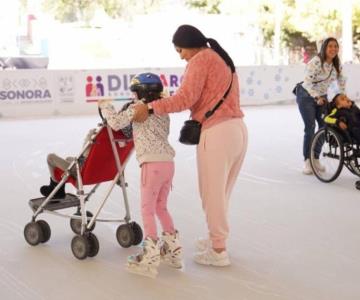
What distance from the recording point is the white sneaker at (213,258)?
12.4 feet

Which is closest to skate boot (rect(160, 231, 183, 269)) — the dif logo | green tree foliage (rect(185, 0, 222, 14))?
the dif logo

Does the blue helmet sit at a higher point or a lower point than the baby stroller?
higher

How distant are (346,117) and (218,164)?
281cm

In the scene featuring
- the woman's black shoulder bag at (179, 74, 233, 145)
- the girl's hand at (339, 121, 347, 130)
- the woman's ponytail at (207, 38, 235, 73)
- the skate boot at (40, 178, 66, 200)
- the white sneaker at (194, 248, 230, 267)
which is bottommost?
the white sneaker at (194, 248, 230, 267)

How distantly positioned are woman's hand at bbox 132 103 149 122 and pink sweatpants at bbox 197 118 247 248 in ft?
1.19

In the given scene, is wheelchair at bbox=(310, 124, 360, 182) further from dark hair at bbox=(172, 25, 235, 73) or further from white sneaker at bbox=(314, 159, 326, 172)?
dark hair at bbox=(172, 25, 235, 73)

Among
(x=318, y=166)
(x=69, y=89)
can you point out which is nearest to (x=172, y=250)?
(x=318, y=166)

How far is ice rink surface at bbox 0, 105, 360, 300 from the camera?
3.42m

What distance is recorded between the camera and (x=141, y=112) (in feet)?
11.1

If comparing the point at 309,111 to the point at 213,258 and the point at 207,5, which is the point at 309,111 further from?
the point at 207,5

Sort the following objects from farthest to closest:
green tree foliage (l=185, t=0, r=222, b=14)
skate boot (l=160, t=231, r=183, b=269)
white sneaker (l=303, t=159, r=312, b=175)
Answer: green tree foliage (l=185, t=0, r=222, b=14), white sneaker (l=303, t=159, r=312, b=175), skate boot (l=160, t=231, r=183, b=269)

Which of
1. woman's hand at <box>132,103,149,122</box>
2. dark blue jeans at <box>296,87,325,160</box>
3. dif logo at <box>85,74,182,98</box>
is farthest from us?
dif logo at <box>85,74,182,98</box>

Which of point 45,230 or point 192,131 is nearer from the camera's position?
point 192,131

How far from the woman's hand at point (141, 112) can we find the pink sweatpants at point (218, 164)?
1.19 feet
